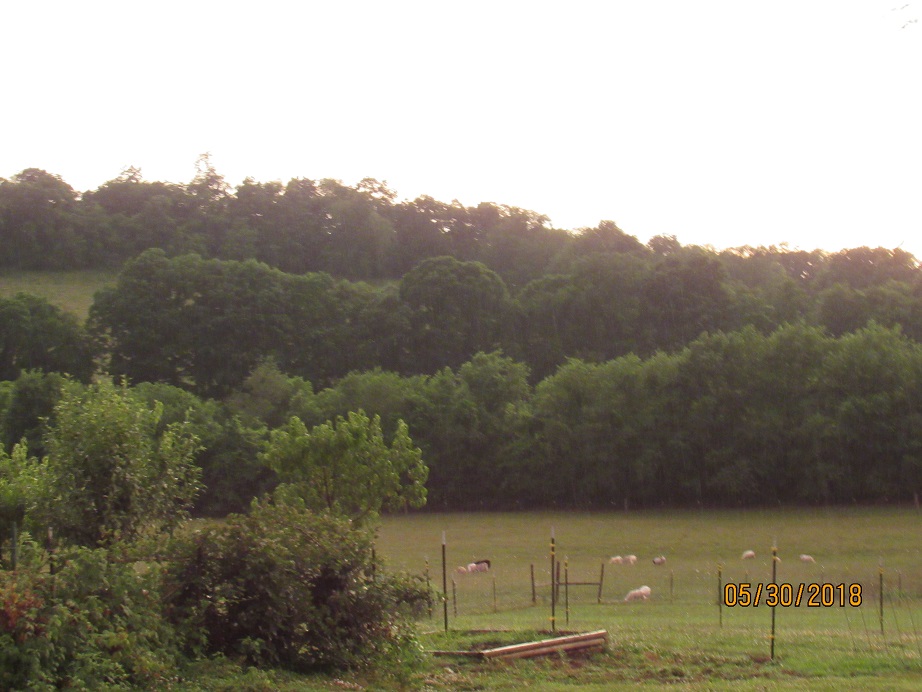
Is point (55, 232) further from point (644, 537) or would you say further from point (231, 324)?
point (644, 537)

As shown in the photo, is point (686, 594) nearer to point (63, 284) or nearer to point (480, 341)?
point (480, 341)

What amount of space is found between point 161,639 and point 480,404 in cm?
5617

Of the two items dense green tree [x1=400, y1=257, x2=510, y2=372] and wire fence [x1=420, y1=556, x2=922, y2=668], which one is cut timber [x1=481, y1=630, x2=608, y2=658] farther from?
dense green tree [x1=400, y1=257, x2=510, y2=372]

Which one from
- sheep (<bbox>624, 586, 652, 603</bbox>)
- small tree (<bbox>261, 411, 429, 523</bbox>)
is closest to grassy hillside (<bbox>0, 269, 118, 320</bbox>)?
small tree (<bbox>261, 411, 429, 523</bbox>)

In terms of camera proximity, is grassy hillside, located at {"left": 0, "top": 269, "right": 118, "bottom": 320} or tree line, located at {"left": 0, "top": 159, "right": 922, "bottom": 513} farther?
grassy hillside, located at {"left": 0, "top": 269, "right": 118, "bottom": 320}

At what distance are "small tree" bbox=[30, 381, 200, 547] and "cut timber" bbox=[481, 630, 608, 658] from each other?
5143mm

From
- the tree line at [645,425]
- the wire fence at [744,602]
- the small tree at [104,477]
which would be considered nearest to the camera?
the small tree at [104,477]

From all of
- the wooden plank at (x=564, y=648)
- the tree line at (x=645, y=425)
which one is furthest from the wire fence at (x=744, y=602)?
the tree line at (x=645, y=425)

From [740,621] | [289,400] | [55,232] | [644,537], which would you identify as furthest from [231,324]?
[740,621]

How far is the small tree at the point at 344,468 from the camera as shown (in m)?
24.9

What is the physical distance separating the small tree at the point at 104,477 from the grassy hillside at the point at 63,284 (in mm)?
79142

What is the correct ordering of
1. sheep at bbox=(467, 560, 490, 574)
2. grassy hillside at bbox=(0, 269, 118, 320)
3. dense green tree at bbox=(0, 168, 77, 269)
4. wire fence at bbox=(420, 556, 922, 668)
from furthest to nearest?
dense green tree at bbox=(0, 168, 77, 269)
grassy hillside at bbox=(0, 269, 118, 320)
sheep at bbox=(467, 560, 490, 574)
wire fence at bbox=(420, 556, 922, 668)

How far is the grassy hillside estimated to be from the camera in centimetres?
9206

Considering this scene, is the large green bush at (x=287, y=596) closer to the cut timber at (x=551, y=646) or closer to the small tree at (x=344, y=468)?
the cut timber at (x=551, y=646)
